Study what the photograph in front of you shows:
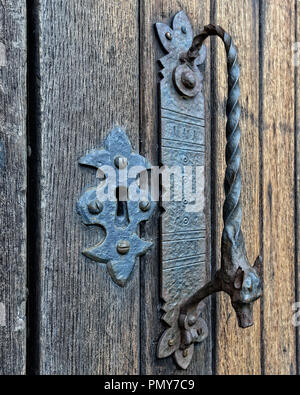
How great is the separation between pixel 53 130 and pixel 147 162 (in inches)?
5.2

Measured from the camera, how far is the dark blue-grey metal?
448 millimetres

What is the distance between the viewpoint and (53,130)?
422mm

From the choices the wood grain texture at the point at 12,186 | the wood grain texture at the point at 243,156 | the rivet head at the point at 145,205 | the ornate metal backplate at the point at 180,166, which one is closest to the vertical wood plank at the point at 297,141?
the wood grain texture at the point at 243,156

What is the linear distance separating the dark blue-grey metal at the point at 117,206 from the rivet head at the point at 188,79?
0.42 ft

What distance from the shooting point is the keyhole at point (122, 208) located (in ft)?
1.55

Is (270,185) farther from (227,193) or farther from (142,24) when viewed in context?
(142,24)

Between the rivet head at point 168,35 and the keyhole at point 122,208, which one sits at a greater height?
the rivet head at point 168,35

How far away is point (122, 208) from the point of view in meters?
0.48

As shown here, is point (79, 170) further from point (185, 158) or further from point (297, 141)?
point (297, 141)

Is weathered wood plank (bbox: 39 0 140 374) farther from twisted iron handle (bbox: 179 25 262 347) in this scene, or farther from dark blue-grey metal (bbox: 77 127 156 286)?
twisted iron handle (bbox: 179 25 262 347)

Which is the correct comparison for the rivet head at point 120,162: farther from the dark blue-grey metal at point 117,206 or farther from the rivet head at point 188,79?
the rivet head at point 188,79

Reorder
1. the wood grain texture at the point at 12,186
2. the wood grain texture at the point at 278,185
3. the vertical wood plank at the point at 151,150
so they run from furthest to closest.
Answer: the wood grain texture at the point at 278,185
the vertical wood plank at the point at 151,150
the wood grain texture at the point at 12,186

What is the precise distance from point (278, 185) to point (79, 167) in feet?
1.34
